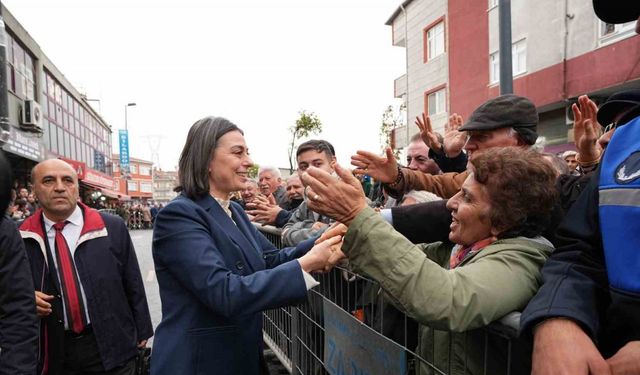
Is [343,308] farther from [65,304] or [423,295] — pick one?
[65,304]

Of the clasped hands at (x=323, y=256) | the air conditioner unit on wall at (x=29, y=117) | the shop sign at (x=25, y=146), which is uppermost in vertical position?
the air conditioner unit on wall at (x=29, y=117)

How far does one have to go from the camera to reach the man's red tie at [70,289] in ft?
8.91

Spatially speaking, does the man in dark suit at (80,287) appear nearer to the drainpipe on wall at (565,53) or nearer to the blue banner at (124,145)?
the drainpipe on wall at (565,53)

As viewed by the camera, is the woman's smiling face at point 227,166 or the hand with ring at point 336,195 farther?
the woman's smiling face at point 227,166

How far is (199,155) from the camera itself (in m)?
2.16

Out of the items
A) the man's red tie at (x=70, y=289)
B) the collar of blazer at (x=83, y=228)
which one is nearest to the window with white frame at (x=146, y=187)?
the collar of blazer at (x=83, y=228)

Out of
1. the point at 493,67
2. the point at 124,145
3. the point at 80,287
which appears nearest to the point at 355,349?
the point at 80,287

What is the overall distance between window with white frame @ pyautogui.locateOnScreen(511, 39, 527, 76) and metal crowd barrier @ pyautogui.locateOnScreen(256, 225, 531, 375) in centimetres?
1363

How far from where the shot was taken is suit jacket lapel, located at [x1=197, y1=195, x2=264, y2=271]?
2116mm

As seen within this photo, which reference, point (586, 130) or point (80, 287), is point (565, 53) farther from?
point (80, 287)

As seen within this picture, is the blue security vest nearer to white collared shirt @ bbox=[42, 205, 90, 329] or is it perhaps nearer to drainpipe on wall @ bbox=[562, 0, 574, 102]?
white collared shirt @ bbox=[42, 205, 90, 329]

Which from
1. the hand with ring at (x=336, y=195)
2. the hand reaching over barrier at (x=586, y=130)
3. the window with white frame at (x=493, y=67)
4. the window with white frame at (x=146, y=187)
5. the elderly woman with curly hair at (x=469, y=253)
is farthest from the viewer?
the window with white frame at (x=146, y=187)

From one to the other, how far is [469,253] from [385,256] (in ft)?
1.52

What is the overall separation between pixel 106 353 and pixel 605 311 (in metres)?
2.65
